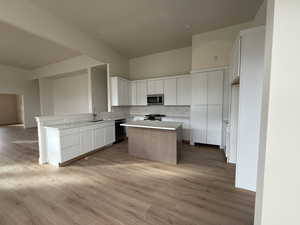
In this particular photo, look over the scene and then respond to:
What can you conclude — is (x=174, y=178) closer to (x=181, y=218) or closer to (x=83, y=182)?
(x=181, y=218)

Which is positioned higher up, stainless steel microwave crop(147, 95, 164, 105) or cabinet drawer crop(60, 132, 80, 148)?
stainless steel microwave crop(147, 95, 164, 105)

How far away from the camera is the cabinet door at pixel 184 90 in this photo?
4.48 metres

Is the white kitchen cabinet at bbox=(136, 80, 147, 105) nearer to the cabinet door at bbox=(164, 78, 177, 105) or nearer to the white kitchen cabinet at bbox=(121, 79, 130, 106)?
the white kitchen cabinet at bbox=(121, 79, 130, 106)

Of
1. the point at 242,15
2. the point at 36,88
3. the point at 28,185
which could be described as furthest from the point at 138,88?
the point at 36,88

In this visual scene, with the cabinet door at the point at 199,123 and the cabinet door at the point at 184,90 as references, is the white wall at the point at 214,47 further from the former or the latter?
the cabinet door at the point at 199,123

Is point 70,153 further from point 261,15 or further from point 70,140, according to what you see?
point 261,15

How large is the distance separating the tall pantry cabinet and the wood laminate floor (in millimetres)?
955

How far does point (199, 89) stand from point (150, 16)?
7.84 feet

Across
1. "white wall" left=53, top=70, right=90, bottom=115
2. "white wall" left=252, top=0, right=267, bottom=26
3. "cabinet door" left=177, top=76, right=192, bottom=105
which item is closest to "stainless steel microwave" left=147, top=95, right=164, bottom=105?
"cabinet door" left=177, top=76, right=192, bottom=105

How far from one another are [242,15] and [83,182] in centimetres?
506

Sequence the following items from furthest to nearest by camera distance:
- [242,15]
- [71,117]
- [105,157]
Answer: [71,117], [105,157], [242,15]

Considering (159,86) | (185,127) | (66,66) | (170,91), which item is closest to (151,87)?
(159,86)

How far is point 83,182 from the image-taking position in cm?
231

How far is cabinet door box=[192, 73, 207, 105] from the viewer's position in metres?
3.96
